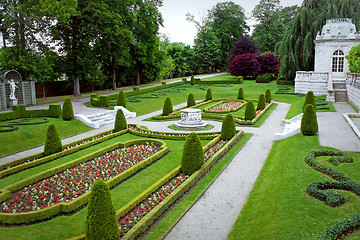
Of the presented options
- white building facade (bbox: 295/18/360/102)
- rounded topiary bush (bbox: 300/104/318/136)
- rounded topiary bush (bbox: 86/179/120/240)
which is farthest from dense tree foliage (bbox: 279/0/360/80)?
rounded topiary bush (bbox: 86/179/120/240)

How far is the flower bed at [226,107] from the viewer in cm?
3006

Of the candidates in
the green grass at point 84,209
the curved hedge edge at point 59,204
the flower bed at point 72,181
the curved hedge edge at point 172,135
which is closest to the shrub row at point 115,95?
the curved hedge edge at point 172,135

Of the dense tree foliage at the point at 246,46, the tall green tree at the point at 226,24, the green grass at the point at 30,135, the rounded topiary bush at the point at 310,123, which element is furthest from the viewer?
the tall green tree at the point at 226,24

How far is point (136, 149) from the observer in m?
18.2

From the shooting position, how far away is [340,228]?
813cm

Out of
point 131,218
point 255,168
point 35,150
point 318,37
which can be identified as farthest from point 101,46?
point 131,218

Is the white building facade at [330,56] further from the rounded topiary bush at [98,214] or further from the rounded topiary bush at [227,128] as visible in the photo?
the rounded topiary bush at [98,214]

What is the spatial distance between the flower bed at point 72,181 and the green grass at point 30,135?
590cm

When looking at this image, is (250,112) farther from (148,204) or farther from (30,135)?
(148,204)

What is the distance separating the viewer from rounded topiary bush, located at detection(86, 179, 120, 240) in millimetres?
8117

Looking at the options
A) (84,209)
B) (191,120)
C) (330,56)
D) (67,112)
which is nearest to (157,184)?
(84,209)

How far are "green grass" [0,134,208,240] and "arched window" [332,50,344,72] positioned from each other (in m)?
27.8

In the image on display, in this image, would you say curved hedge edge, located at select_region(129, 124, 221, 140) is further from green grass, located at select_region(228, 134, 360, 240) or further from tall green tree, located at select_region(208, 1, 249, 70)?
tall green tree, located at select_region(208, 1, 249, 70)

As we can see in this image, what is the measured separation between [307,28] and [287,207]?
4056cm
